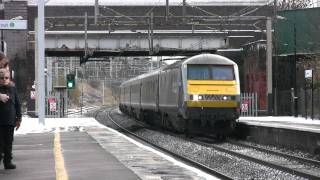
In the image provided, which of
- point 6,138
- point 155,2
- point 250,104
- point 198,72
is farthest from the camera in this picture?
point 155,2

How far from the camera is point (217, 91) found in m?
24.8

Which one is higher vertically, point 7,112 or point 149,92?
point 149,92

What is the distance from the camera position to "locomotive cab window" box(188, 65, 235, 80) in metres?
25.2

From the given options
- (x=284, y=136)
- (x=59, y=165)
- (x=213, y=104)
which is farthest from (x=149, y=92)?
(x=59, y=165)

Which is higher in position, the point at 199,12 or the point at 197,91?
the point at 199,12

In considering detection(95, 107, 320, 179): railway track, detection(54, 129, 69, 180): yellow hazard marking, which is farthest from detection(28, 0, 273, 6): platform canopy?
detection(54, 129, 69, 180): yellow hazard marking

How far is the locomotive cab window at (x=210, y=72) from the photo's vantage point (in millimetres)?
25219

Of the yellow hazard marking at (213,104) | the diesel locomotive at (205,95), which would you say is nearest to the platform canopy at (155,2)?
the diesel locomotive at (205,95)

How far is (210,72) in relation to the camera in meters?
25.5

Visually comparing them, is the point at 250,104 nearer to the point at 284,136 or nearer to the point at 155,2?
the point at 155,2

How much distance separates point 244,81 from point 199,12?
45.6ft

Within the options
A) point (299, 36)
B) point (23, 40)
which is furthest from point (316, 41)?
point (23, 40)

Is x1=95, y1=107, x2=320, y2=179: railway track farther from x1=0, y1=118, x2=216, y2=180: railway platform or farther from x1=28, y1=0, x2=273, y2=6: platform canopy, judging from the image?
x1=28, y1=0, x2=273, y2=6: platform canopy

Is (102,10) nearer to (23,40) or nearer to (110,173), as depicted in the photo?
(23,40)
